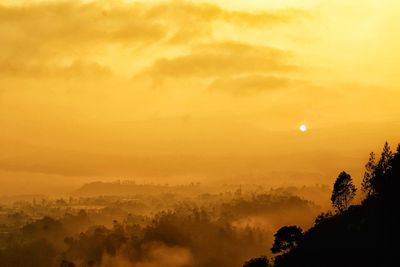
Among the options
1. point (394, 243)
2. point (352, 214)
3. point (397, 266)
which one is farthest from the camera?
point (352, 214)

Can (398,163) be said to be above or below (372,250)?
above

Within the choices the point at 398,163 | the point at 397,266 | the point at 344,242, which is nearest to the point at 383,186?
the point at 398,163

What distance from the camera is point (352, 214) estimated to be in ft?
638

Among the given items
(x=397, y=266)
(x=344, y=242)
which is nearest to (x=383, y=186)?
(x=344, y=242)

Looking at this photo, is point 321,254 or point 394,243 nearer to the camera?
point 394,243

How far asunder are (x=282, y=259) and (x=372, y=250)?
154 feet

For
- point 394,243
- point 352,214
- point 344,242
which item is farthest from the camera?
point 352,214

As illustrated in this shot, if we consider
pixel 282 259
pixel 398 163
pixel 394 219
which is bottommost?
pixel 282 259

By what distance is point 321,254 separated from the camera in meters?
174

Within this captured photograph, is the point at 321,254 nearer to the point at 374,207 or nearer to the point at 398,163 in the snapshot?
the point at 374,207

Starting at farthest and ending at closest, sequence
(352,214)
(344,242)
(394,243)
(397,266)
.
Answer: (352,214) < (344,242) < (394,243) < (397,266)

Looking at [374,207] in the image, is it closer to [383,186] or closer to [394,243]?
[383,186]

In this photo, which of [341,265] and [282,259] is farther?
[282,259]

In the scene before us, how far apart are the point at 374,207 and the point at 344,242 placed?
17.0 meters
